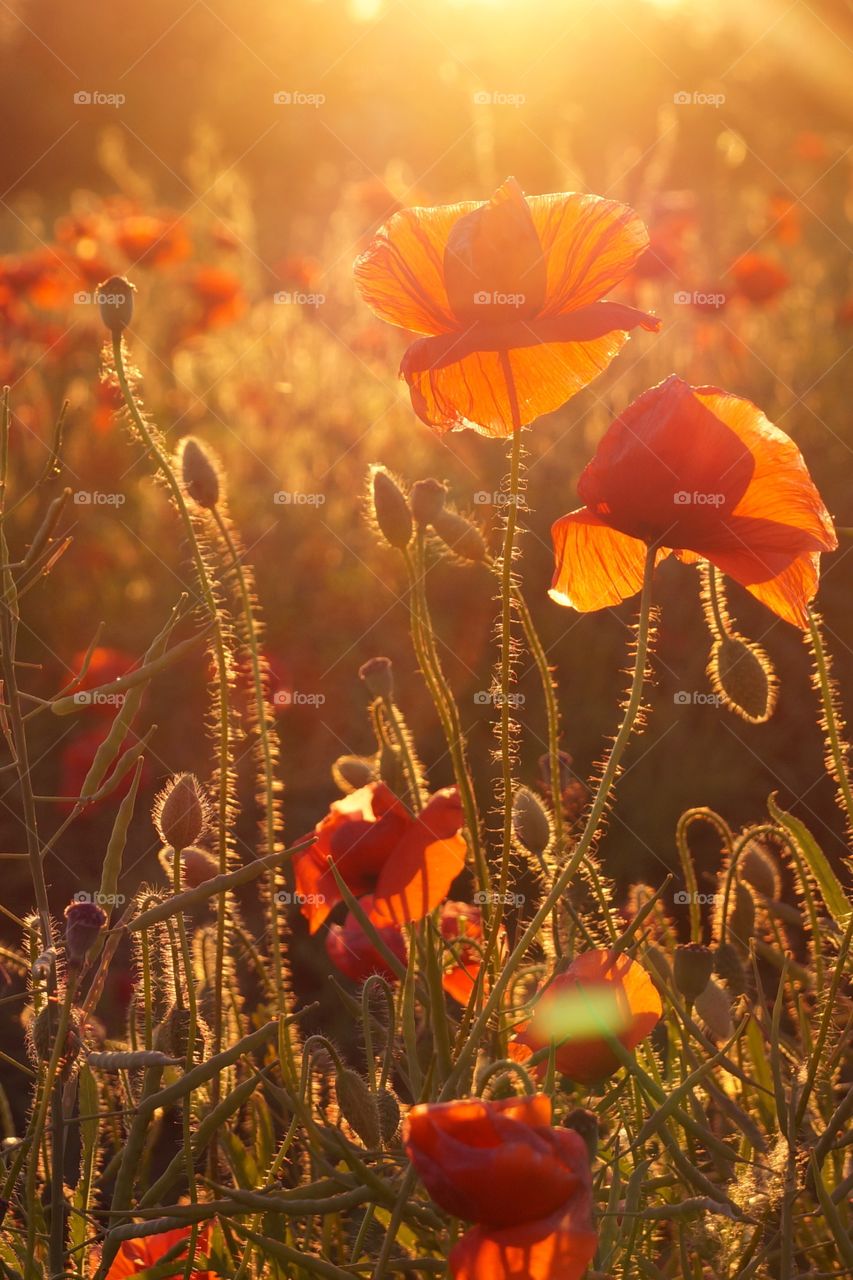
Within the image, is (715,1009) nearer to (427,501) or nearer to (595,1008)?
(595,1008)

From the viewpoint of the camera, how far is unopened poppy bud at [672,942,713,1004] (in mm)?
1010

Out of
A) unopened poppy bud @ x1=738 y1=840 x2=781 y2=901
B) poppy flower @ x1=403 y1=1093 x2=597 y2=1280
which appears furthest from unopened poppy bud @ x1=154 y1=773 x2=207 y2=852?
unopened poppy bud @ x1=738 y1=840 x2=781 y2=901

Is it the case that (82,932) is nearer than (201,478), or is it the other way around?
(82,932)

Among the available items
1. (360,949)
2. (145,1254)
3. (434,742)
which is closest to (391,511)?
(360,949)

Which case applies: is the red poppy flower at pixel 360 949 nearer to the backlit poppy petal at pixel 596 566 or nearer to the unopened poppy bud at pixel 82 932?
the backlit poppy petal at pixel 596 566

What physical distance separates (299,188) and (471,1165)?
13824mm

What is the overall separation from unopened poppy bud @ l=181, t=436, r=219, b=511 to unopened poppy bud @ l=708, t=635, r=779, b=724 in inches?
19.5

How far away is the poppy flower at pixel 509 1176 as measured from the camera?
2.14ft

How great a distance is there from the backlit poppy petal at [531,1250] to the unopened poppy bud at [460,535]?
2.46 ft

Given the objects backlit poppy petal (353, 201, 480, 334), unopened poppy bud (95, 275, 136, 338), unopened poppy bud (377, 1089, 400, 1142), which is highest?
backlit poppy petal (353, 201, 480, 334)

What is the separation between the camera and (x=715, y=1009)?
3.91ft

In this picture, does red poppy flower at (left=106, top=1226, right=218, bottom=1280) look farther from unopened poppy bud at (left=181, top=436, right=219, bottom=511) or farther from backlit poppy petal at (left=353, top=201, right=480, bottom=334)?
backlit poppy petal at (left=353, top=201, right=480, bottom=334)

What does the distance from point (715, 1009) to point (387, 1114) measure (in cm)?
31

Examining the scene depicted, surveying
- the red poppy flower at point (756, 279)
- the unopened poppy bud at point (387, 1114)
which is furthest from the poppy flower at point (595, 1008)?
the red poppy flower at point (756, 279)
